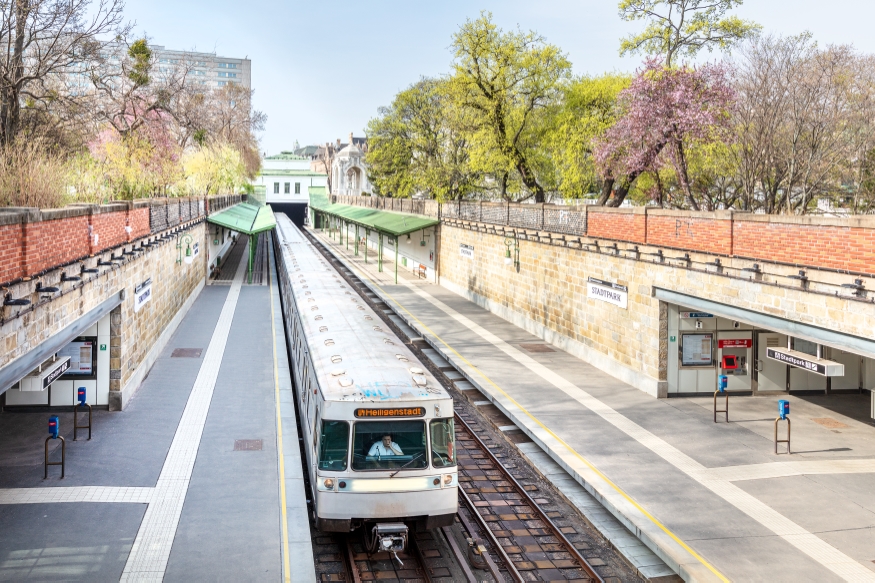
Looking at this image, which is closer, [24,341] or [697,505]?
[24,341]

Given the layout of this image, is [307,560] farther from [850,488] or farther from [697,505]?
[850,488]

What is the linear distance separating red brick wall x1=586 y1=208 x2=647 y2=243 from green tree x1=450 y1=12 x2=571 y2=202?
1309 cm

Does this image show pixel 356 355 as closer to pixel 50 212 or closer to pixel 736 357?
pixel 50 212

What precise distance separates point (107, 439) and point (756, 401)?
1527cm

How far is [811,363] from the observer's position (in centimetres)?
1505

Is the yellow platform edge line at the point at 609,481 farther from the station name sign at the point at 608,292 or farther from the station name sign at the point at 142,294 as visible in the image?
the station name sign at the point at 142,294

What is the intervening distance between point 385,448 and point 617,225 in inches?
569

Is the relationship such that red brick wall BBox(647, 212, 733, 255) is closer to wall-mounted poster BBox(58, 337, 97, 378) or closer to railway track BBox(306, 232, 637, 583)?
railway track BBox(306, 232, 637, 583)

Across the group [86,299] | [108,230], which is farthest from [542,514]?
[108,230]

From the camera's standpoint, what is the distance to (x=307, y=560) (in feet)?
33.0

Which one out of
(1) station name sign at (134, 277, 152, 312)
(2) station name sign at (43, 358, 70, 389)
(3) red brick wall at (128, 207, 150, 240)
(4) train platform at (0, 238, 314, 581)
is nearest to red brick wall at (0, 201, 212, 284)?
(3) red brick wall at (128, 207, 150, 240)

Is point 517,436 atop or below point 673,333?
below

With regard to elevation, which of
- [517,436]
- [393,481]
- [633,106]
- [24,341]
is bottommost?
[517,436]

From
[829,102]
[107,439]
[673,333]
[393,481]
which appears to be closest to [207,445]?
[107,439]
